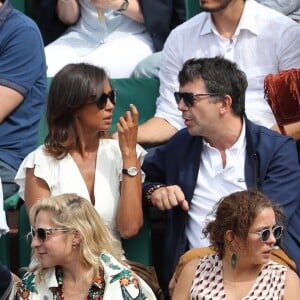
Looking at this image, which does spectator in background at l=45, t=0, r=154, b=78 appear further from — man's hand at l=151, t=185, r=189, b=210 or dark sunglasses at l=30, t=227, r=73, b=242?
dark sunglasses at l=30, t=227, r=73, b=242

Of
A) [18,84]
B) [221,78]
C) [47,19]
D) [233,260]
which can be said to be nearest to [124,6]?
[47,19]

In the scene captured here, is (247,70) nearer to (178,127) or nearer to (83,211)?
(178,127)

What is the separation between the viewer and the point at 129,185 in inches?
185

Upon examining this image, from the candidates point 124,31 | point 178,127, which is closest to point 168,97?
point 178,127

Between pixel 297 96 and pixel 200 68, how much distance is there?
17.7 inches

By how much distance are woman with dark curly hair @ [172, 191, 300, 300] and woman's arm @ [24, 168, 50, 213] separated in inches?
30.6

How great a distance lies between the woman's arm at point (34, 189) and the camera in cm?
476

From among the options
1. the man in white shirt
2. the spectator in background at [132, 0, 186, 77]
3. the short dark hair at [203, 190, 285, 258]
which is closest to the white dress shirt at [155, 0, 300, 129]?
the man in white shirt

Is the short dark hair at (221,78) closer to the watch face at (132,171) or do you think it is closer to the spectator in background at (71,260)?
the watch face at (132,171)

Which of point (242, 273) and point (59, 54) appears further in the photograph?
point (59, 54)

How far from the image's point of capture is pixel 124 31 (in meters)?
6.27

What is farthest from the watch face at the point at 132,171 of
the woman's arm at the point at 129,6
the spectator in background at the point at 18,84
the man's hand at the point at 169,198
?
the woman's arm at the point at 129,6

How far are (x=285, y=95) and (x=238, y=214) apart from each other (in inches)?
35.9

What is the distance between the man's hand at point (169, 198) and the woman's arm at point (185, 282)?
348mm
